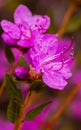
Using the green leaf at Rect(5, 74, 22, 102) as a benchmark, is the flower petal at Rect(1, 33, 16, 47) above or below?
above

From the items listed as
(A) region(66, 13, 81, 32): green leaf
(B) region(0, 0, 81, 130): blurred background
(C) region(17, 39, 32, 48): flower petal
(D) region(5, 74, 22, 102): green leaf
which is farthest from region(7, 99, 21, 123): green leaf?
(A) region(66, 13, 81, 32): green leaf

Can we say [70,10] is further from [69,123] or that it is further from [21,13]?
[69,123]

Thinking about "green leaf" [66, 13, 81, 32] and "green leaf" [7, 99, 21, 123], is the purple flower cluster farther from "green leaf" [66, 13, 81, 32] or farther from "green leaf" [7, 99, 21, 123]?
"green leaf" [66, 13, 81, 32]

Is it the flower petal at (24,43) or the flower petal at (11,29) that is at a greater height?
the flower petal at (11,29)

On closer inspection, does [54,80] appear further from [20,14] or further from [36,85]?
[20,14]

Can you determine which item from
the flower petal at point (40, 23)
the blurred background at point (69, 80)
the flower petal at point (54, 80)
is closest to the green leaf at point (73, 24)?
the blurred background at point (69, 80)

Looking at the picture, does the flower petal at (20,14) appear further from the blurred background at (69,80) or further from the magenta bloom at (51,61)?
the blurred background at (69,80)

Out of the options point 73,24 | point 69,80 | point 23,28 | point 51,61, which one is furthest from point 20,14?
point 69,80
